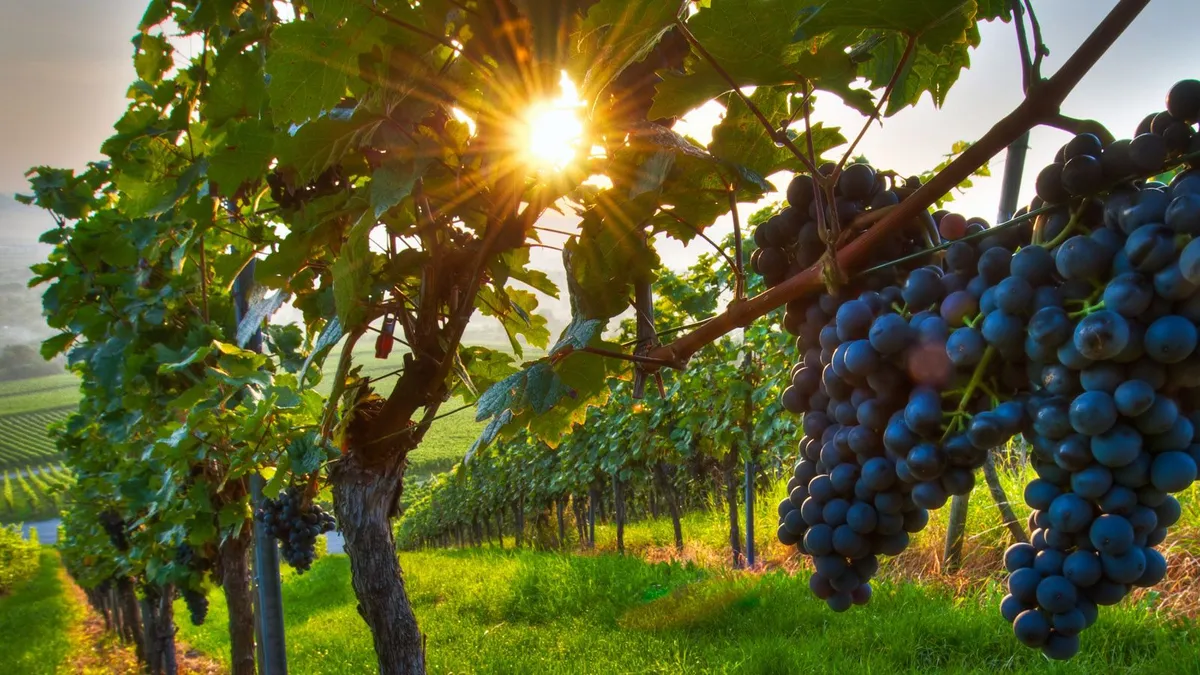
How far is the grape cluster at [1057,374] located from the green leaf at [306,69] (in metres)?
0.79

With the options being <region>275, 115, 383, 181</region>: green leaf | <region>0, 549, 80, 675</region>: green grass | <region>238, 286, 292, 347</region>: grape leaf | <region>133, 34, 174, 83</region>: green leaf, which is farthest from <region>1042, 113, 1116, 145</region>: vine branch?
<region>0, 549, 80, 675</region>: green grass

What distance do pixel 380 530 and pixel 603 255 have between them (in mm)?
1176

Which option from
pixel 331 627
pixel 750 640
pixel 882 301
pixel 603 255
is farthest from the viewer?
pixel 331 627

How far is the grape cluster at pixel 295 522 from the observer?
11.9ft

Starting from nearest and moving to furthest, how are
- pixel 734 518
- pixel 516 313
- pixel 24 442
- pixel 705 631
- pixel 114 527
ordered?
pixel 516 313 → pixel 705 631 → pixel 114 527 → pixel 734 518 → pixel 24 442

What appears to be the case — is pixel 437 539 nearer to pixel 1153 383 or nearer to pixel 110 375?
pixel 110 375

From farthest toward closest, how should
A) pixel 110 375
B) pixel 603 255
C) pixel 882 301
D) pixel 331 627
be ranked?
pixel 331 627
pixel 110 375
pixel 603 255
pixel 882 301

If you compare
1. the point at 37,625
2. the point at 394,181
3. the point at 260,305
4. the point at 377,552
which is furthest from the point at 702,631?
the point at 37,625

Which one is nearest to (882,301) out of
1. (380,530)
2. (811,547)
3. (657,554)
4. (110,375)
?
(811,547)

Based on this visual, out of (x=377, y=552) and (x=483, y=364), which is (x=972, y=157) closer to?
(x=483, y=364)

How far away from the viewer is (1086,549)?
1.90 feet

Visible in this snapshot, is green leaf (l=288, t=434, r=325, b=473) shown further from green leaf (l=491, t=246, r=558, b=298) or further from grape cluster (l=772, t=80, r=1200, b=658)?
grape cluster (l=772, t=80, r=1200, b=658)

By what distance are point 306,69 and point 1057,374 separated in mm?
1014

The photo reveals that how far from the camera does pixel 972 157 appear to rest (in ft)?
1.88
